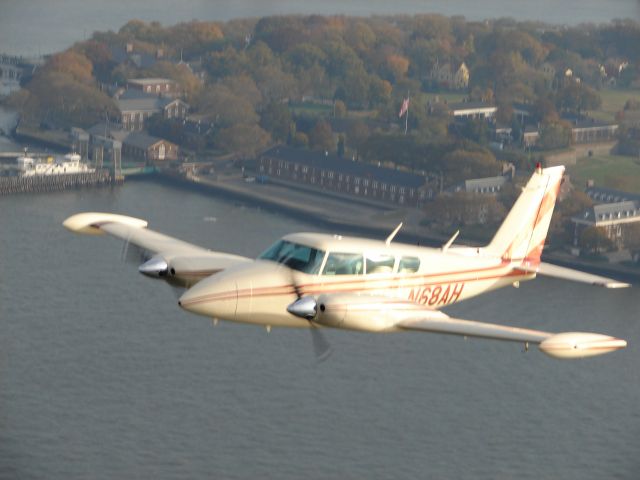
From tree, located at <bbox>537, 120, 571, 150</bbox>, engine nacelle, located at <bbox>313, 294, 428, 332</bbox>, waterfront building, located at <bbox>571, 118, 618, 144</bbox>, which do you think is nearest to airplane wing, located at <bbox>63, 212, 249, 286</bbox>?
engine nacelle, located at <bbox>313, 294, 428, 332</bbox>

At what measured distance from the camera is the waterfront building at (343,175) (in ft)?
527

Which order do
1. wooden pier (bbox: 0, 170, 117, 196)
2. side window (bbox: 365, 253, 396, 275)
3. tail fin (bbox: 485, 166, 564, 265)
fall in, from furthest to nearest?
wooden pier (bbox: 0, 170, 117, 196) → tail fin (bbox: 485, 166, 564, 265) → side window (bbox: 365, 253, 396, 275)

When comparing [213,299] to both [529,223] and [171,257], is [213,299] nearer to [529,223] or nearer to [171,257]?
[171,257]

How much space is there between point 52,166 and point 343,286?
123213 millimetres

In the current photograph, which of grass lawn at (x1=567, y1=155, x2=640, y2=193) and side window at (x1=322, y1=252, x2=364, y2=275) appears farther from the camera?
grass lawn at (x1=567, y1=155, x2=640, y2=193)

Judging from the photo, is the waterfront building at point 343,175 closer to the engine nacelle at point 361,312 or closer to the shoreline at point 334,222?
the shoreline at point 334,222

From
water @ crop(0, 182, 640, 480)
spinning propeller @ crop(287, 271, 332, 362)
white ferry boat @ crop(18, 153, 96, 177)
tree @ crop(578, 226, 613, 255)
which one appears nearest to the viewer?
spinning propeller @ crop(287, 271, 332, 362)

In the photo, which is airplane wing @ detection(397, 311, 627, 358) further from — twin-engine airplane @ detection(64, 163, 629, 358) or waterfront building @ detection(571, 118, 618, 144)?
waterfront building @ detection(571, 118, 618, 144)

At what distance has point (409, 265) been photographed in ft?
179

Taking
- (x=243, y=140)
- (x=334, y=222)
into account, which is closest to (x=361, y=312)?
(x=334, y=222)

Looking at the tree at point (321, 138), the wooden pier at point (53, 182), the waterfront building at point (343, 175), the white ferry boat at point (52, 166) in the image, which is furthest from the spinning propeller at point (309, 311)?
the tree at point (321, 138)

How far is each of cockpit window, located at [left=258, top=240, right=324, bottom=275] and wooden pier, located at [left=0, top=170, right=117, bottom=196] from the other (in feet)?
393

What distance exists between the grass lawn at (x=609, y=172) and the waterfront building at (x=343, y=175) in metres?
18.6

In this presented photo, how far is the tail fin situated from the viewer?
60531mm
